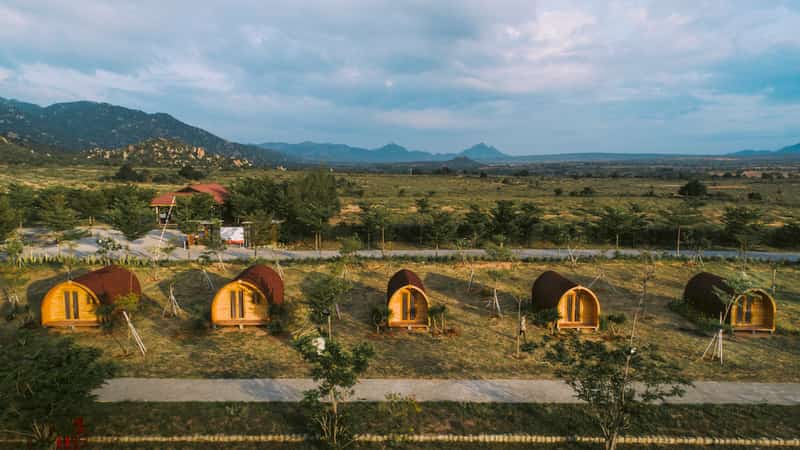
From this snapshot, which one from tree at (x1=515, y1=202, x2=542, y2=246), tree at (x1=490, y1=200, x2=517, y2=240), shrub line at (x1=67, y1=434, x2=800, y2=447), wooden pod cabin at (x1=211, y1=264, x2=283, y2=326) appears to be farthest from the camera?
tree at (x1=515, y1=202, x2=542, y2=246)

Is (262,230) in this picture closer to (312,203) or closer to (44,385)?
(312,203)

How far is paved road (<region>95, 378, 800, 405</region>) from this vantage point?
39.8ft

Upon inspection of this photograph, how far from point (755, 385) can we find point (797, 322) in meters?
8.71

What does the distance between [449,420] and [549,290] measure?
943 cm

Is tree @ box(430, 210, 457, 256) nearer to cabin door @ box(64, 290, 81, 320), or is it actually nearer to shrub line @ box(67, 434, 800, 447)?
shrub line @ box(67, 434, 800, 447)

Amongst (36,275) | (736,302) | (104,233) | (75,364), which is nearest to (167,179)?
(104,233)

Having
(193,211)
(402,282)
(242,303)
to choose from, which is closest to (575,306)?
(402,282)

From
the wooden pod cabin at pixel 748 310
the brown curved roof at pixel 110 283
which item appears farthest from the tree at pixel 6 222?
the wooden pod cabin at pixel 748 310

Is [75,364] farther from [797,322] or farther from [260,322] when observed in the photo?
[797,322]

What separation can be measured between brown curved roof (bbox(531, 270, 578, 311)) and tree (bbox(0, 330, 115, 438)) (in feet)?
51.2

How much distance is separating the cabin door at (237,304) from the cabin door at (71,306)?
6231 millimetres

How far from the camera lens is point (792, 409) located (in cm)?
1176

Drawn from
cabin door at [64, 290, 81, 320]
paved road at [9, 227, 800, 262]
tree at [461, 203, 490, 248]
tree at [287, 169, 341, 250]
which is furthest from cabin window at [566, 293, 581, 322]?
cabin door at [64, 290, 81, 320]

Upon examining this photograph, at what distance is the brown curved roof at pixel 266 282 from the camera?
17.8 m
